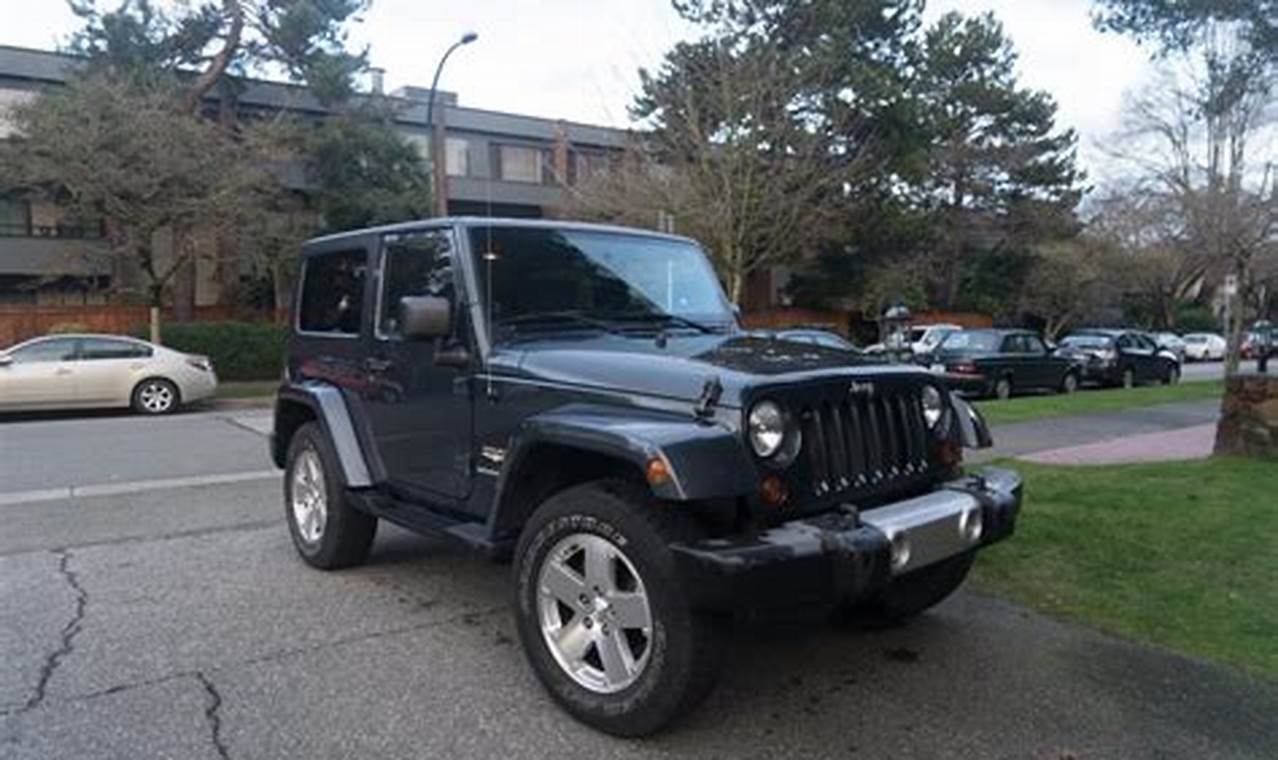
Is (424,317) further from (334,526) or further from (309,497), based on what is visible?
(309,497)

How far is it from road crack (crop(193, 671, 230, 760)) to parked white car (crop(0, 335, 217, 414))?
14160 mm

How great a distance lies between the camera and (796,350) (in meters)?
4.51

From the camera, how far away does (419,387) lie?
195 inches

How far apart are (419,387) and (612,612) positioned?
70.5 inches

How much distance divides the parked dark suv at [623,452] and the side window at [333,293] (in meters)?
0.03

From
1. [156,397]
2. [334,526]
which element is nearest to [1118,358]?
[156,397]

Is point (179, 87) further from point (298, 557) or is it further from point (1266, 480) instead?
point (1266, 480)

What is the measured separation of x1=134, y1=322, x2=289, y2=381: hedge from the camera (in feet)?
76.3

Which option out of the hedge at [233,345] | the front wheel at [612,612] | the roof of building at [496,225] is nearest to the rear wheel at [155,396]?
the hedge at [233,345]

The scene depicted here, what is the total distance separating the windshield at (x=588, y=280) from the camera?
4.73 m

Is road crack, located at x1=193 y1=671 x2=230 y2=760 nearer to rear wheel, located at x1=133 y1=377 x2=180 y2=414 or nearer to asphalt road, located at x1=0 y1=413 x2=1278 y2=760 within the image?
asphalt road, located at x1=0 y1=413 x2=1278 y2=760

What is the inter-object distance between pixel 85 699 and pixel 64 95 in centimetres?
2310

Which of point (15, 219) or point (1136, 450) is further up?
point (15, 219)

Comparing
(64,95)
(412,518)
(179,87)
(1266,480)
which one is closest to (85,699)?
(412,518)
